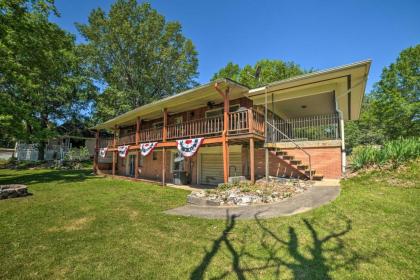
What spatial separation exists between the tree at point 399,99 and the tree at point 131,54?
79.6ft

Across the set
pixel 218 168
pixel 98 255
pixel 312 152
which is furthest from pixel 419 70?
pixel 98 255

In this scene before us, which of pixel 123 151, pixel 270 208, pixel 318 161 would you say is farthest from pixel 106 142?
pixel 270 208

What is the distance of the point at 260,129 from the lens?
31.4ft

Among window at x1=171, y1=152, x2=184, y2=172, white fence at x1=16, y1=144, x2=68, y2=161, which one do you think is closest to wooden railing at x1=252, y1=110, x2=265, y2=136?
window at x1=171, y1=152, x2=184, y2=172

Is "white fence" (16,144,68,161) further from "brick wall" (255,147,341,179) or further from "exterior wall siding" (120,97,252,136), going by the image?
"brick wall" (255,147,341,179)

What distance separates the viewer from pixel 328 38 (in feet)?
46.8

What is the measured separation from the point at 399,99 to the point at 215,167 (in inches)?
930

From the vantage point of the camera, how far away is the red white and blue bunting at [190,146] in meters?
9.62

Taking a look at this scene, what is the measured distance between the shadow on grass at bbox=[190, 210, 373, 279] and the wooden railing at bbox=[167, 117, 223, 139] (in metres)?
6.84

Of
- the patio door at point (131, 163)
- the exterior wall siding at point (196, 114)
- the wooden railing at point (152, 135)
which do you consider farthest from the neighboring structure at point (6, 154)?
the wooden railing at point (152, 135)

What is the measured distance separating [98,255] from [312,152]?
8.95 metres

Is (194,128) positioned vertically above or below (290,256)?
above

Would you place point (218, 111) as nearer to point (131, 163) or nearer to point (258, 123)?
point (258, 123)

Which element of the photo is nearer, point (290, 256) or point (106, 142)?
point (290, 256)
